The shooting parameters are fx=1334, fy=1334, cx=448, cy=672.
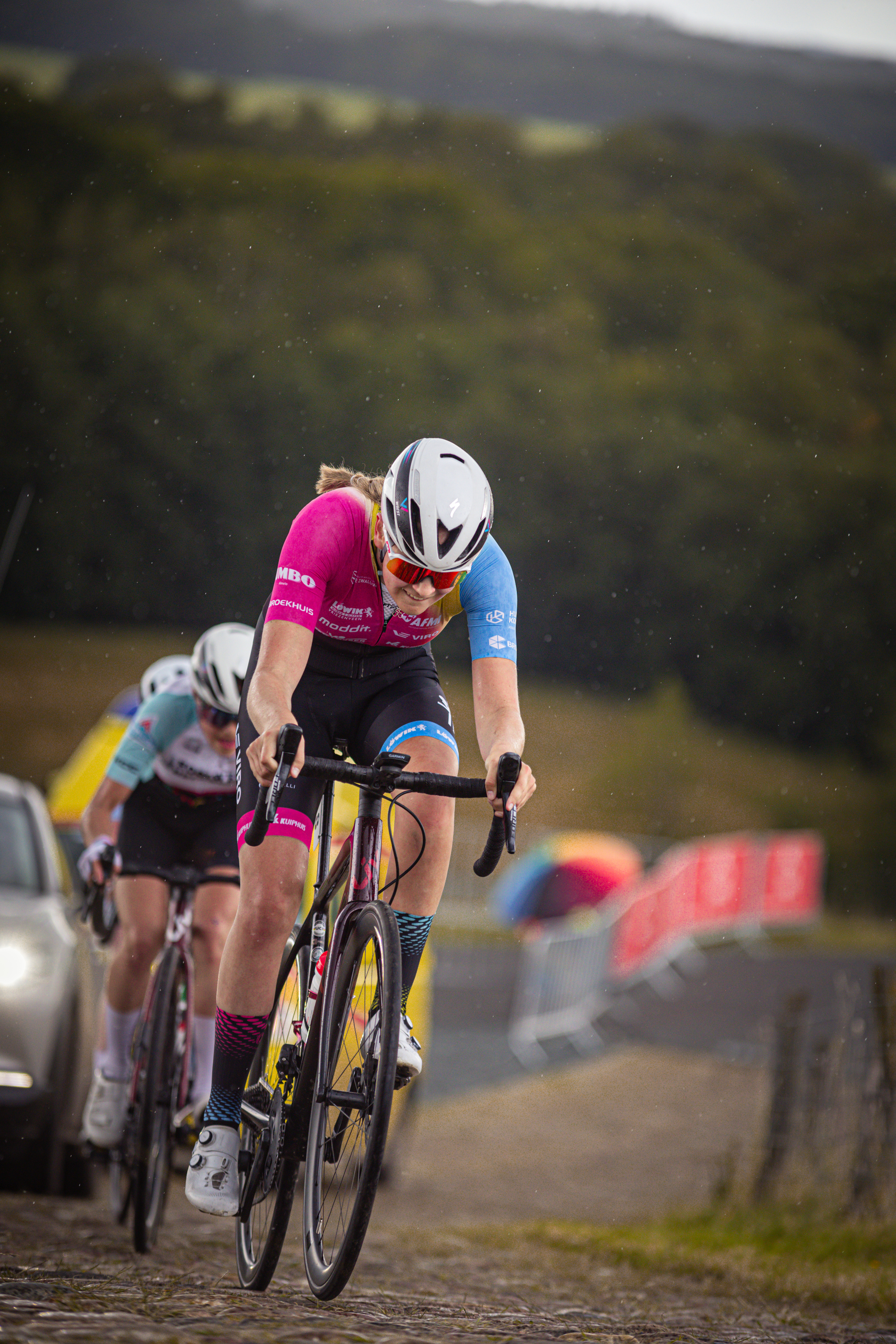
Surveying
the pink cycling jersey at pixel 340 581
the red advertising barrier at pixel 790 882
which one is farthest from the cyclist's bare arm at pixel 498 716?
the red advertising barrier at pixel 790 882

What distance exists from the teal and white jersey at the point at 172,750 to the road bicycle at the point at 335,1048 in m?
1.62

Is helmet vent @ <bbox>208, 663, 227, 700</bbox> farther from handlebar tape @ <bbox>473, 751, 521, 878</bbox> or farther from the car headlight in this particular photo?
handlebar tape @ <bbox>473, 751, 521, 878</bbox>

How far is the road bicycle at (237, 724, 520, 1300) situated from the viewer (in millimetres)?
3180

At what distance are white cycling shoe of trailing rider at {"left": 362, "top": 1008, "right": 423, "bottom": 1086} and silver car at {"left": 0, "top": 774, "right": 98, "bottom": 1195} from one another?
2.78 m

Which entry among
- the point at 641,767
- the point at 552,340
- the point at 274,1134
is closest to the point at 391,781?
the point at 274,1134

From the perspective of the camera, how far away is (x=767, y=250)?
65.1 m

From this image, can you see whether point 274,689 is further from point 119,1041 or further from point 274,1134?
point 119,1041

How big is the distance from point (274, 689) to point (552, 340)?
53.6m

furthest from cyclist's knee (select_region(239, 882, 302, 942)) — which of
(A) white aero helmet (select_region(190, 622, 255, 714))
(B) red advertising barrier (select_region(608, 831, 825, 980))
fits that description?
(B) red advertising barrier (select_region(608, 831, 825, 980))

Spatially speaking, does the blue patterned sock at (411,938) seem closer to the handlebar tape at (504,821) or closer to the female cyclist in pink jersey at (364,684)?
the female cyclist in pink jersey at (364,684)

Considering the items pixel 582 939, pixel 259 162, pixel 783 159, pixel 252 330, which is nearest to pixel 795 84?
pixel 783 159

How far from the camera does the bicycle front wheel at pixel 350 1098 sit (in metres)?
3.11

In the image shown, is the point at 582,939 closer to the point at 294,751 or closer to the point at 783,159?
the point at 294,751

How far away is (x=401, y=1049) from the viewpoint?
128 inches
